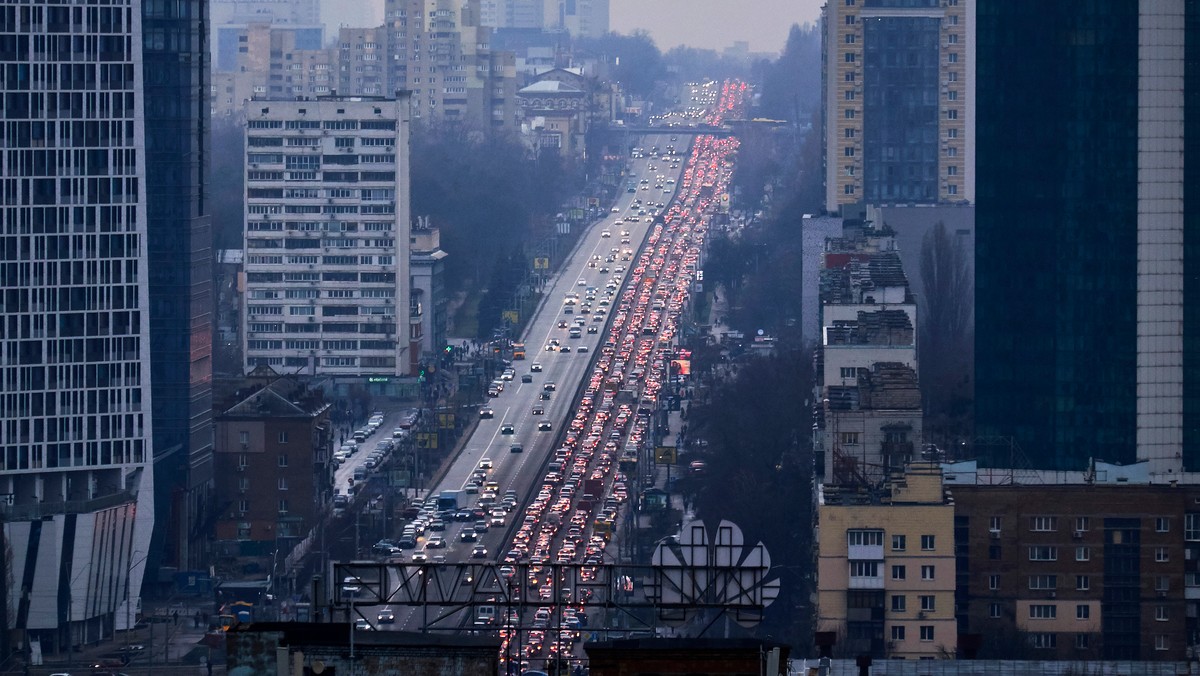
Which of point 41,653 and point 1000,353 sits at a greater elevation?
point 1000,353

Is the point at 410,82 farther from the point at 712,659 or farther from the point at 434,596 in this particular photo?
the point at 712,659

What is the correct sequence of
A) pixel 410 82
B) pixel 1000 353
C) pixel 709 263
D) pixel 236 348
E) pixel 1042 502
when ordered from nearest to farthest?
pixel 1042 502
pixel 1000 353
pixel 236 348
pixel 709 263
pixel 410 82

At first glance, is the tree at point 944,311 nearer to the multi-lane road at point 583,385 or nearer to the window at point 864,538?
the multi-lane road at point 583,385

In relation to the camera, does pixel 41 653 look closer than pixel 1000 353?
Yes

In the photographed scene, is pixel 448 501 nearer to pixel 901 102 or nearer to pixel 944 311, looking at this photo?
pixel 944 311

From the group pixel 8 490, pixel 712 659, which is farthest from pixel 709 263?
pixel 712 659

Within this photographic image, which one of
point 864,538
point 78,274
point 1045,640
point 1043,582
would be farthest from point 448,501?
point 864,538

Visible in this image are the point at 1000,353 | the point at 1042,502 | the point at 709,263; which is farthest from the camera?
the point at 709,263
